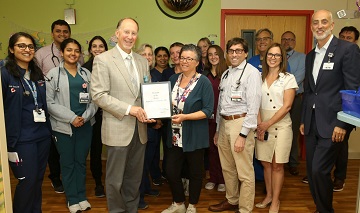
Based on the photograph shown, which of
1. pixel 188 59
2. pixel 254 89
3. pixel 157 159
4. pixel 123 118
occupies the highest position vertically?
pixel 188 59

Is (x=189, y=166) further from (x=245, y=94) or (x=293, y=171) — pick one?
(x=293, y=171)

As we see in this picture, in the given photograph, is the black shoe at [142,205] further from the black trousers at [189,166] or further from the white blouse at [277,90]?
the white blouse at [277,90]

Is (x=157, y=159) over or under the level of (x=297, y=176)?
over

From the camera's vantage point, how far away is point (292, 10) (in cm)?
482

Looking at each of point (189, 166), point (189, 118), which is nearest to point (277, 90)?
point (189, 118)

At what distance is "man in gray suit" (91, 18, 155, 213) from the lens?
8.14ft

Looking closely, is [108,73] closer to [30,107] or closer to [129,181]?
[30,107]

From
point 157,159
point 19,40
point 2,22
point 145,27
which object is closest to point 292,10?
point 145,27

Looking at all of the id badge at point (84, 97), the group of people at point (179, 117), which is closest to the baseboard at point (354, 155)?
the group of people at point (179, 117)

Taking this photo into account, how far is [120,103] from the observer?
2475 mm

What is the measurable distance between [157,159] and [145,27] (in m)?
2.14

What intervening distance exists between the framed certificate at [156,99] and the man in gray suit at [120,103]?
0.07 m

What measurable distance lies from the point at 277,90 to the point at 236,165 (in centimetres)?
80

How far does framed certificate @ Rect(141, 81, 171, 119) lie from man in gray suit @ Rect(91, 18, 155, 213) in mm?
Answer: 71
